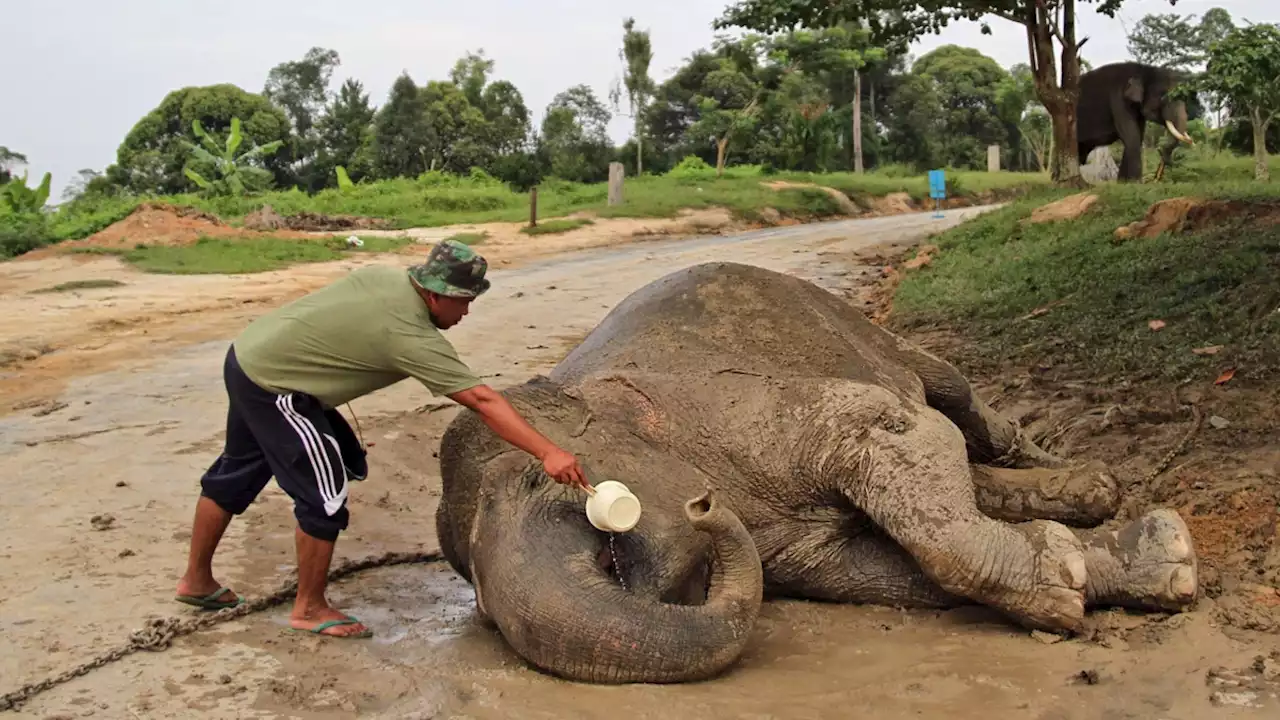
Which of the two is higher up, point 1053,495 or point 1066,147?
point 1066,147

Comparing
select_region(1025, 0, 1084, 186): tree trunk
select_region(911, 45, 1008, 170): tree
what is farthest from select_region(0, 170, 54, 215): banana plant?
select_region(911, 45, 1008, 170): tree

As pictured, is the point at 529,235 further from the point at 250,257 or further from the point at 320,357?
the point at 320,357

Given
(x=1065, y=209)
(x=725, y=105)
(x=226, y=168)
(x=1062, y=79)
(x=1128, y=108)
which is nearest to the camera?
(x=1065, y=209)

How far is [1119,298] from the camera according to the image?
8539 mm

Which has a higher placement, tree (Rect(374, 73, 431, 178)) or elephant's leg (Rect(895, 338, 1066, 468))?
tree (Rect(374, 73, 431, 178))

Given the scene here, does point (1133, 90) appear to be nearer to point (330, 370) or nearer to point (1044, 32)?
point (1044, 32)

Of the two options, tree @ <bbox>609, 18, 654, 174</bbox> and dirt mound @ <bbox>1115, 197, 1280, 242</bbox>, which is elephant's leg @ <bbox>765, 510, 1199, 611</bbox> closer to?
dirt mound @ <bbox>1115, 197, 1280, 242</bbox>

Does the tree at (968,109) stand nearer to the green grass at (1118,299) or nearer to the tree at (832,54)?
the tree at (832,54)

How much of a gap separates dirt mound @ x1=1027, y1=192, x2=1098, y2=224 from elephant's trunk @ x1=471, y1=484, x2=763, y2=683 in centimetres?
1007

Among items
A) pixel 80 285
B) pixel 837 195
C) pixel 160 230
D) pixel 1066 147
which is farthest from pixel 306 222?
pixel 1066 147

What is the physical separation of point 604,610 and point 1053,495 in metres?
2.52

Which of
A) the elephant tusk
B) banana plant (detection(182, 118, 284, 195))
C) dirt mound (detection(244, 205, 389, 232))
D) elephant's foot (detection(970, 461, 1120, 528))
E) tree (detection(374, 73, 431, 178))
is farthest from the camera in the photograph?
tree (detection(374, 73, 431, 178))

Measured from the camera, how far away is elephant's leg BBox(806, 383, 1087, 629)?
13.9ft

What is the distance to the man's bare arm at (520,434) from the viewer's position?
3969 mm
